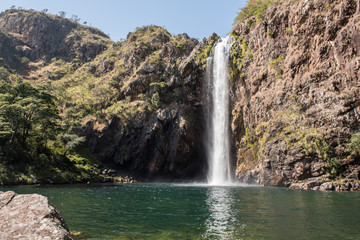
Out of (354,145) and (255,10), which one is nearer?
(354,145)

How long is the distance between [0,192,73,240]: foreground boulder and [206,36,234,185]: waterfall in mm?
44106

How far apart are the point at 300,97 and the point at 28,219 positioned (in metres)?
39.8

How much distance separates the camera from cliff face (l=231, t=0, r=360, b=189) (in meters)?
31.3

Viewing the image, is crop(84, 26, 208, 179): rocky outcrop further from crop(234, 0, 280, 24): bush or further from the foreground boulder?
the foreground boulder

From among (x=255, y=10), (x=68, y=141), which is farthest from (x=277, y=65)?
(x=68, y=141)

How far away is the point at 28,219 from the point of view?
5480 mm

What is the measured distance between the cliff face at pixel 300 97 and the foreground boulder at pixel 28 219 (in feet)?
105

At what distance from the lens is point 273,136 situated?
38812mm

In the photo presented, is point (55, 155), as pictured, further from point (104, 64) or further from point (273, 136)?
point (104, 64)

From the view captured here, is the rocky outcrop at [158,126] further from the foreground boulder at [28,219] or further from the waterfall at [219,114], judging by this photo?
the foreground boulder at [28,219]

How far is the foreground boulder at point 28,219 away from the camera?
5.00 m

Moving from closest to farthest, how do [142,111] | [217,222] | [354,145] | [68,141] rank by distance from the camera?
[217,222] < [354,145] < [68,141] < [142,111]

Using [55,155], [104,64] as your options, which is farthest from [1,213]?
[104,64]

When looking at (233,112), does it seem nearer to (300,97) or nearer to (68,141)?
(300,97)
